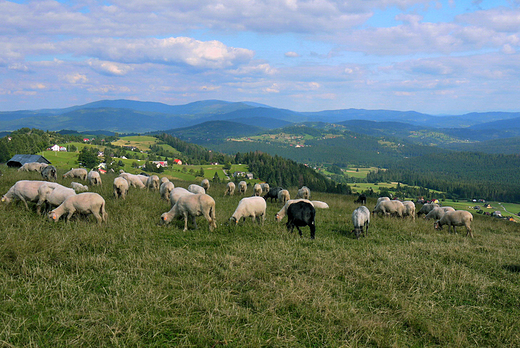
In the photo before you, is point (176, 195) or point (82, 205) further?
point (176, 195)

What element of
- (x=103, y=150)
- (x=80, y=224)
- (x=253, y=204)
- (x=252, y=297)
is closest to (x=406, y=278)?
(x=252, y=297)

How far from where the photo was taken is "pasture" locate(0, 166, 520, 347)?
5195mm

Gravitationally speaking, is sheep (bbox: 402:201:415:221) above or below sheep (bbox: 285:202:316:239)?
below

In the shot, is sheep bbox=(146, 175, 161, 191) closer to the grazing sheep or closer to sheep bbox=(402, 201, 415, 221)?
the grazing sheep

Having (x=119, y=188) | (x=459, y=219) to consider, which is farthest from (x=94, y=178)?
(x=459, y=219)

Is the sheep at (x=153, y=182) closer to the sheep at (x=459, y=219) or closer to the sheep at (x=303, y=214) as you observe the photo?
the sheep at (x=303, y=214)

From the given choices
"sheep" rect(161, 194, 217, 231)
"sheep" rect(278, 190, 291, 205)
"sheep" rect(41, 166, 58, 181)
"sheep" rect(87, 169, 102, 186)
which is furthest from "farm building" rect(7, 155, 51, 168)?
"sheep" rect(161, 194, 217, 231)

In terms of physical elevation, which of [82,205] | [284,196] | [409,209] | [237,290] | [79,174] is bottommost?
[409,209]

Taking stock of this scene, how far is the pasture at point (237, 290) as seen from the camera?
5195 mm

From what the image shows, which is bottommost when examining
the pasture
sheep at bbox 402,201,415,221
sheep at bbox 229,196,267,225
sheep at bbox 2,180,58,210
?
sheep at bbox 402,201,415,221

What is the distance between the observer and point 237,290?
274 inches

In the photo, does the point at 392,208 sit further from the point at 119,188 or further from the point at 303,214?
the point at 119,188

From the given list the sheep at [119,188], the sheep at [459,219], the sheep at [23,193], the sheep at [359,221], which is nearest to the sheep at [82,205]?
the sheep at [23,193]

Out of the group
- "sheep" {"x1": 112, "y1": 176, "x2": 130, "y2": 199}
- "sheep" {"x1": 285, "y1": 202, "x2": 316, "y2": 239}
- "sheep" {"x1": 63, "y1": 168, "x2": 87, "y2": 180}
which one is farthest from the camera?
"sheep" {"x1": 63, "y1": 168, "x2": 87, "y2": 180}
